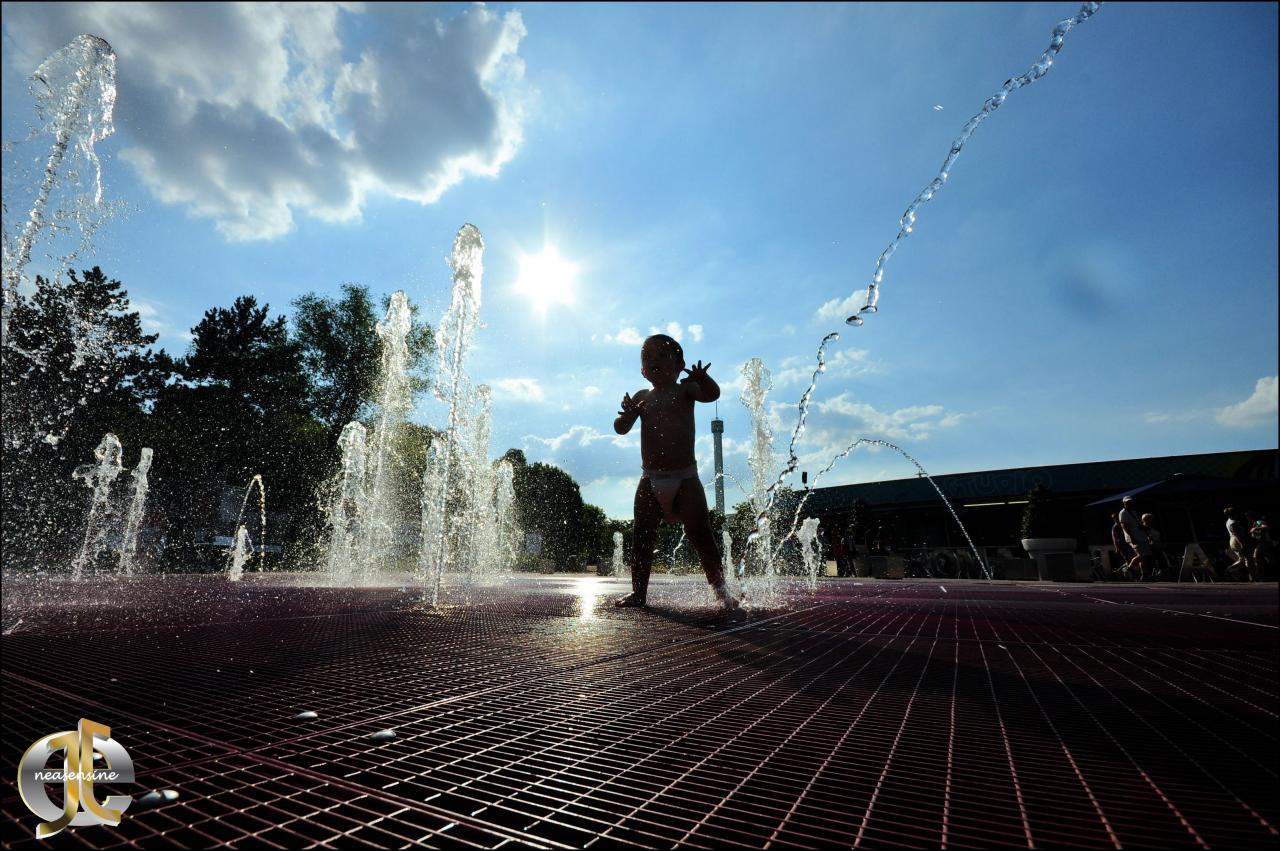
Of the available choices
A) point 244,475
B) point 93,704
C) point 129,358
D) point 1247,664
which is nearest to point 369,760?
point 93,704

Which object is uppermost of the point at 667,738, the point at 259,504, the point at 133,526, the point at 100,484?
the point at 100,484

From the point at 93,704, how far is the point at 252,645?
1014mm

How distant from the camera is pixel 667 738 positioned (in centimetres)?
133

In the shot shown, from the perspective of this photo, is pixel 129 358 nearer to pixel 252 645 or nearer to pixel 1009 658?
pixel 252 645

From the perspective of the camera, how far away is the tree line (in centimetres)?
2198

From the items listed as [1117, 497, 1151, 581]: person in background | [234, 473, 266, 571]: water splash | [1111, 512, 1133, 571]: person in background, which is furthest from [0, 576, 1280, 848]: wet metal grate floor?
[234, 473, 266, 571]: water splash

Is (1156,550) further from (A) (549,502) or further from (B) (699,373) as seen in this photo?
(A) (549,502)

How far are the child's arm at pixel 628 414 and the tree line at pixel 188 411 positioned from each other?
21.9 meters

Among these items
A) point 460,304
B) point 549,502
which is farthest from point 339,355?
point 460,304

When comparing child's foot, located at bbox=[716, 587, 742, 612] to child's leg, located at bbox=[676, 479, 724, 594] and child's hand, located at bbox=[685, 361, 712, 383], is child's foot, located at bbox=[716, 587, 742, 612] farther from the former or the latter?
child's hand, located at bbox=[685, 361, 712, 383]

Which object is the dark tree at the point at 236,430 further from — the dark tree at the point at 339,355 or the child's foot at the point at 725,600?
the child's foot at the point at 725,600
